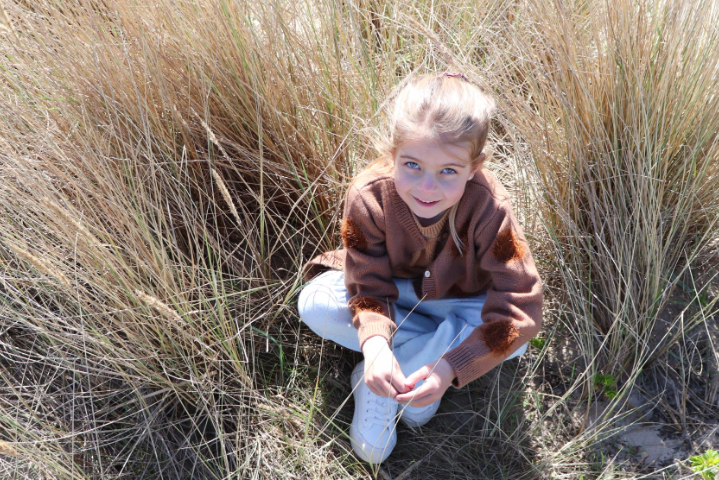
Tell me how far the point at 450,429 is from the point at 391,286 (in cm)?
43

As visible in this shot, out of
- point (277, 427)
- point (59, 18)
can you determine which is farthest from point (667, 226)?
point (59, 18)

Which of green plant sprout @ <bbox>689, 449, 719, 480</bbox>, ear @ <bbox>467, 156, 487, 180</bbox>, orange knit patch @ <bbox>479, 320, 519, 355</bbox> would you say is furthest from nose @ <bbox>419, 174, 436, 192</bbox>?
green plant sprout @ <bbox>689, 449, 719, 480</bbox>

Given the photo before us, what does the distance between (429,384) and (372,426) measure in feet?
0.93

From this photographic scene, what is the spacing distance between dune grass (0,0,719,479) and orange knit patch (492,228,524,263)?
0.32 m

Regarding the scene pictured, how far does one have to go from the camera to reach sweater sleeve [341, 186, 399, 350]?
153cm

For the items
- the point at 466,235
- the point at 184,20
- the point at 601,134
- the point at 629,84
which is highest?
the point at 184,20

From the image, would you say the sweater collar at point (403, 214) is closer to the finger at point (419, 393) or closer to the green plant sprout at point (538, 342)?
the finger at point (419, 393)

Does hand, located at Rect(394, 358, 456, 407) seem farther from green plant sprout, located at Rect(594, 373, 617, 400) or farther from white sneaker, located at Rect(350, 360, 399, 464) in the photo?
green plant sprout, located at Rect(594, 373, 617, 400)

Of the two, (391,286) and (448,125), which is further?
(391,286)

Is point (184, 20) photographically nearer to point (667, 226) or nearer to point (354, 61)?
point (354, 61)

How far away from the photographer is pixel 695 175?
1656 mm

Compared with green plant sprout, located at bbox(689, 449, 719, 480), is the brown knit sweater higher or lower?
higher

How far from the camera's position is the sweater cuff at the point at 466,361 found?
4.68 ft

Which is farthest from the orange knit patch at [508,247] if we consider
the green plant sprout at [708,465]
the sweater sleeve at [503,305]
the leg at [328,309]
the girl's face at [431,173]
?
the green plant sprout at [708,465]
